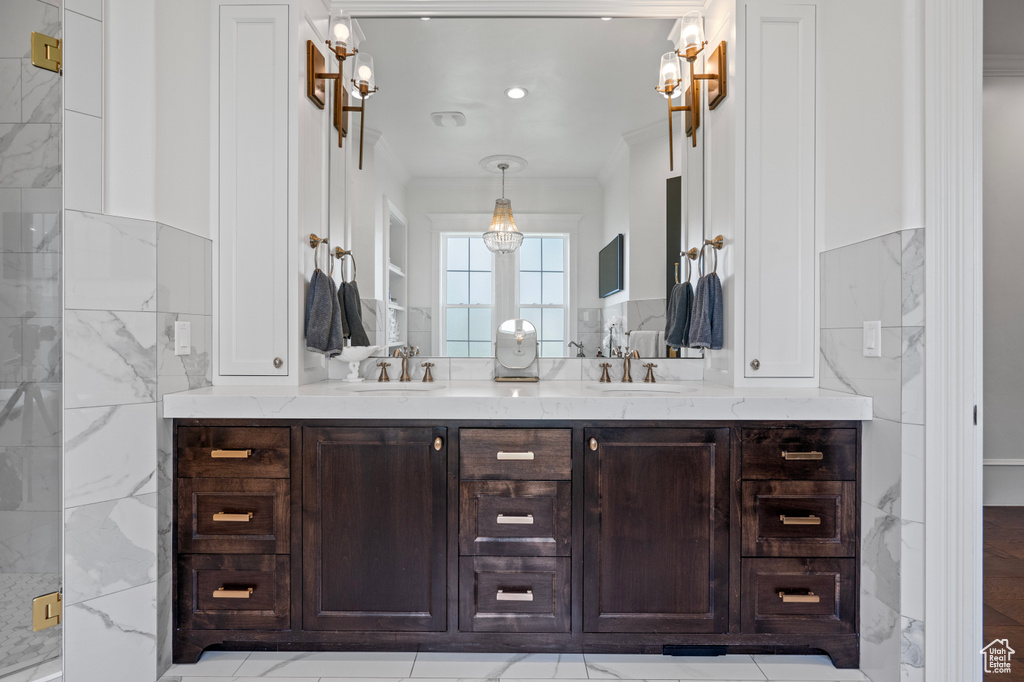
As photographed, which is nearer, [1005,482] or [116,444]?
[116,444]

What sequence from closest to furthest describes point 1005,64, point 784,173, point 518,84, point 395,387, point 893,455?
point 893,455 < point 784,173 < point 395,387 < point 518,84 < point 1005,64

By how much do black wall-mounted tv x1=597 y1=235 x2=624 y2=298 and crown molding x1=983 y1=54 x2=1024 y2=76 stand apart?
263cm

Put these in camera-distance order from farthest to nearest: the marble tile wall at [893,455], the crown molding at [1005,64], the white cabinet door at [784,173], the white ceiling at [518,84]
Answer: the crown molding at [1005,64] → the white ceiling at [518,84] → the white cabinet door at [784,173] → the marble tile wall at [893,455]

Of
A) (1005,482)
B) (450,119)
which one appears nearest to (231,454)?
(450,119)

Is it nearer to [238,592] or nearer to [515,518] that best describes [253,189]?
[238,592]

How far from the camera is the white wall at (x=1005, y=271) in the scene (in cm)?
293

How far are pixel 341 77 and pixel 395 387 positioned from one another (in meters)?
1.33

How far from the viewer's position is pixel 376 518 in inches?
65.8

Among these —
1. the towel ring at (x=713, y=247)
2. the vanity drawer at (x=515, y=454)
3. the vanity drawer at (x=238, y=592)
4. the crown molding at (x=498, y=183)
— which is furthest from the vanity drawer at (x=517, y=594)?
the crown molding at (x=498, y=183)

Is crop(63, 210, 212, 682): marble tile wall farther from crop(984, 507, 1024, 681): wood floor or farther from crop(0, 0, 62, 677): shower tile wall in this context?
crop(984, 507, 1024, 681): wood floor

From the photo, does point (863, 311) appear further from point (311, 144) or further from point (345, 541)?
point (311, 144)

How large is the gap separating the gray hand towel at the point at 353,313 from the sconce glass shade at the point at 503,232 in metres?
0.62

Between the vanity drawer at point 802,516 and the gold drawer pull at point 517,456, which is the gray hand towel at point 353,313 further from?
the vanity drawer at point 802,516

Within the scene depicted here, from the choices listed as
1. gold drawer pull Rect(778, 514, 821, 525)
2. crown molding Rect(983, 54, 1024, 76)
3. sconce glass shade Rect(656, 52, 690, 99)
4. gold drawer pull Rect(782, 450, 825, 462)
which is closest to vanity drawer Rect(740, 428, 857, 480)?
gold drawer pull Rect(782, 450, 825, 462)
